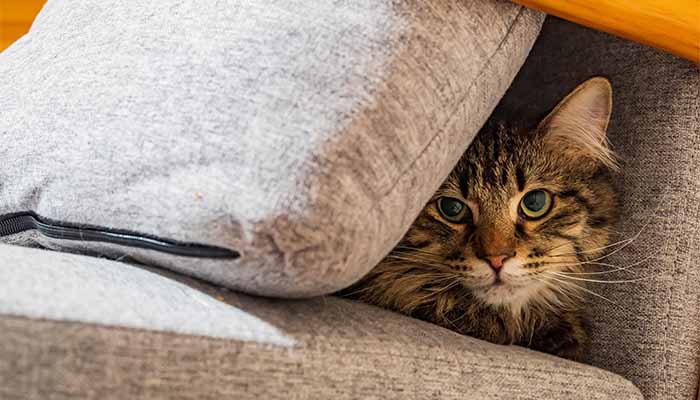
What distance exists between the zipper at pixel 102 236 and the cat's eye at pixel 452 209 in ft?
1.56

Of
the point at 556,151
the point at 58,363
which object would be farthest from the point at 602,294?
the point at 58,363

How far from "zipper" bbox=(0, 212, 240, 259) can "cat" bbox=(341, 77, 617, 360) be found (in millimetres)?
361

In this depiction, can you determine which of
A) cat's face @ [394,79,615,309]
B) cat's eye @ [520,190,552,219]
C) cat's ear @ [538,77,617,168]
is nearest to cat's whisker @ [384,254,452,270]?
cat's face @ [394,79,615,309]

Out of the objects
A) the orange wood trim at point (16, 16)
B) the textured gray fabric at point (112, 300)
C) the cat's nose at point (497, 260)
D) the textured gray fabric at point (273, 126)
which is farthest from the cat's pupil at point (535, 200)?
the orange wood trim at point (16, 16)

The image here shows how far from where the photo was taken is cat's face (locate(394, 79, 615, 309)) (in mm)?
1040

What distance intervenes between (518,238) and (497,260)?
0.20 ft

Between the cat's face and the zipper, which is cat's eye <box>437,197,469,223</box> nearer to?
the cat's face

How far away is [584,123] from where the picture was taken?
3.56 ft

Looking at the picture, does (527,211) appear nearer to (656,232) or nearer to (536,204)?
(536,204)

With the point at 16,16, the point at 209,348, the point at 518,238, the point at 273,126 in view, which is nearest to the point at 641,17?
the point at 518,238

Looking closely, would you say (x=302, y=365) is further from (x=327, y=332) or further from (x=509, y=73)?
(x=509, y=73)

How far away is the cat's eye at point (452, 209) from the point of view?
109cm

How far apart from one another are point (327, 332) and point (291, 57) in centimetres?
28

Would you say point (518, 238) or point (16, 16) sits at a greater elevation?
point (16, 16)
